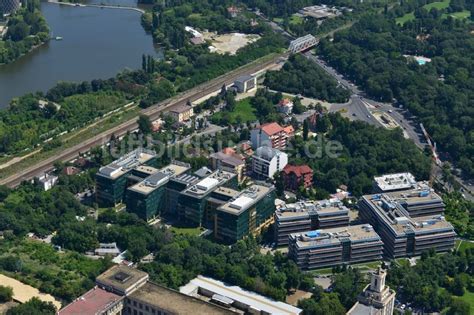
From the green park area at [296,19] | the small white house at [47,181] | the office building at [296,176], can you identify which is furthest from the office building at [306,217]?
the green park area at [296,19]

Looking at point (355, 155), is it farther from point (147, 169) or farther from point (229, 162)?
point (147, 169)

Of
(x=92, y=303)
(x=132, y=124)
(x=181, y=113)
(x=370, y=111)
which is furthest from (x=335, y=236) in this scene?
(x=370, y=111)

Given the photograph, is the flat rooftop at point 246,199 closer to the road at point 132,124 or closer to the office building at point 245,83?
the road at point 132,124

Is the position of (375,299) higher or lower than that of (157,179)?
higher

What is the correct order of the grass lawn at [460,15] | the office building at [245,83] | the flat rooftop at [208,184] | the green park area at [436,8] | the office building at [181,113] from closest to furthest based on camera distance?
the flat rooftop at [208,184]
the office building at [181,113]
the office building at [245,83]
the green park area at [436,8]
the grass lawn at [460,15]

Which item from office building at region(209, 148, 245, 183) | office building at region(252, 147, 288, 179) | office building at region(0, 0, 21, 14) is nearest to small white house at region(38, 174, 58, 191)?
office building at region(209, 148, 245, 183)

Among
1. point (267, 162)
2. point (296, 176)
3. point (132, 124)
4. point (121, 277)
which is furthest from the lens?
point (132, 124)
